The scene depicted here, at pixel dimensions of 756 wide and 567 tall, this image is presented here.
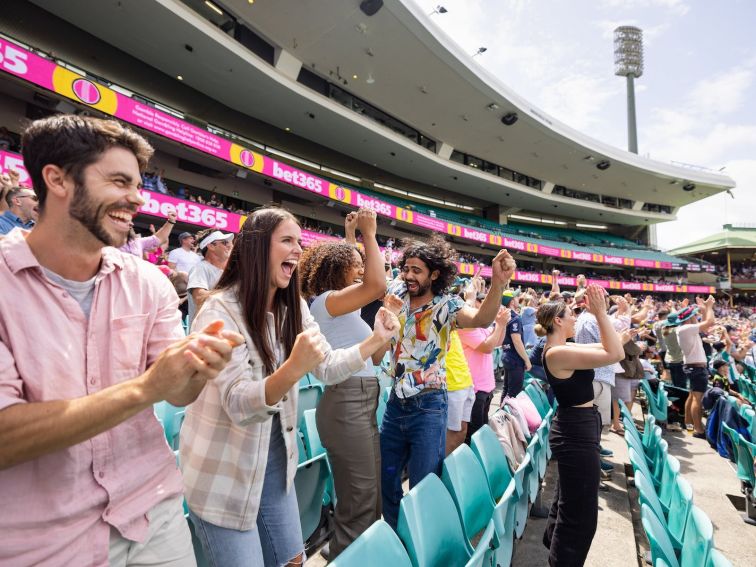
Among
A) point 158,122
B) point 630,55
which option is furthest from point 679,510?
point 630,55

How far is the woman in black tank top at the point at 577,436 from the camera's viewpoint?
211 centimetres

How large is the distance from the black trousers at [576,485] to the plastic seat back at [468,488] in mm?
401

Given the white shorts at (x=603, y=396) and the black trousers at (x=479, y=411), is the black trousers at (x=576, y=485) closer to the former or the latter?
the black trousers at (x=479, y=411)

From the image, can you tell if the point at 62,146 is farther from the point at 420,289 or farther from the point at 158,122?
the point at 158,122

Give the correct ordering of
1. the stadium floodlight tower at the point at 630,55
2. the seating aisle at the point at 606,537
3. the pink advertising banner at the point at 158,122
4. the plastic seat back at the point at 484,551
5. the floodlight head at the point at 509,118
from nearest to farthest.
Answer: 1. the plastic seat back at the point at 484,551
2. the seating aisle at the point at 606,537
3. the pink advertising banner at the point at 158,122
4. the floodlight head at the point at 509,118
5. the stadium floodlight tower at the point at 630,55

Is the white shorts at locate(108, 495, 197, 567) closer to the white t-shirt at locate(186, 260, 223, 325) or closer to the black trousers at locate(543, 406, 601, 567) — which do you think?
the black trousers at locate(543, 406, 601, 567)

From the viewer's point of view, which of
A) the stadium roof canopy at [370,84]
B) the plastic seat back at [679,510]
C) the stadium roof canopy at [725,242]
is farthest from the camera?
the stadium roof canopy at [725,242]

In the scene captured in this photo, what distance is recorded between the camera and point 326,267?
2.15m

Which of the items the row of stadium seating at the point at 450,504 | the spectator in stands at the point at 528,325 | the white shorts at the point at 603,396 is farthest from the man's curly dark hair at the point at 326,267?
the spectator in stands at the point at 528,325

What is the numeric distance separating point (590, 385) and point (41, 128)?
2.61 metres

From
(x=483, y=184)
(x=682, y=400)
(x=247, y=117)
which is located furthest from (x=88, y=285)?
(x=483, y=184)

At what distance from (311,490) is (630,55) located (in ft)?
166

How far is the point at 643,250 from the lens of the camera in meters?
35.5

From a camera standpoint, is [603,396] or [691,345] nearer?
[603,396]
